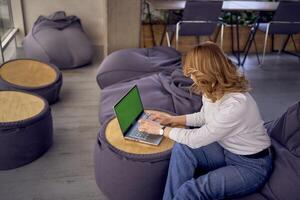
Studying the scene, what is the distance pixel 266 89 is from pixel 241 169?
2.62 metres

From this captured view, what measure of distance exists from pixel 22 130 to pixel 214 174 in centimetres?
134

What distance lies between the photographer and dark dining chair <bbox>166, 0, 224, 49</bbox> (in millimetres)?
4082

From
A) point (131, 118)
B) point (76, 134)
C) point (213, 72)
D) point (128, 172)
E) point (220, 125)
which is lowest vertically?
point (76, 134)

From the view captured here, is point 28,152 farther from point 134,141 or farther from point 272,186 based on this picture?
point 272,186

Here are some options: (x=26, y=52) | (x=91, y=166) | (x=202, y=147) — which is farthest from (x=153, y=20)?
(x=202, y=147)

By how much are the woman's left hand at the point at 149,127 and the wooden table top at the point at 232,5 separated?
2.68m

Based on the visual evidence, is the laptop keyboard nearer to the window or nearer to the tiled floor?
the tiled floor

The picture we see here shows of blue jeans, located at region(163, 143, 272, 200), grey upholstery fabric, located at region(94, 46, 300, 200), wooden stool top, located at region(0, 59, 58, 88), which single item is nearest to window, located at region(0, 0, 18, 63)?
wooden stool top, located at region(0, 59, 58, 88)

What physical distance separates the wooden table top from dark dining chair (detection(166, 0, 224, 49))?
238mm

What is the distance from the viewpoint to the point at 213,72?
1520mm

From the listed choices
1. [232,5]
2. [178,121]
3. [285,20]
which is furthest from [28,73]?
[285,20]

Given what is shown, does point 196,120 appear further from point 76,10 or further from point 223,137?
point 76,10

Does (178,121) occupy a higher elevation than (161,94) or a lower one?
higher

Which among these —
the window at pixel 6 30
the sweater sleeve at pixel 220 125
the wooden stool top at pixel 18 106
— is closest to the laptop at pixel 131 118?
the sweater sleeve at pixel 220 125
